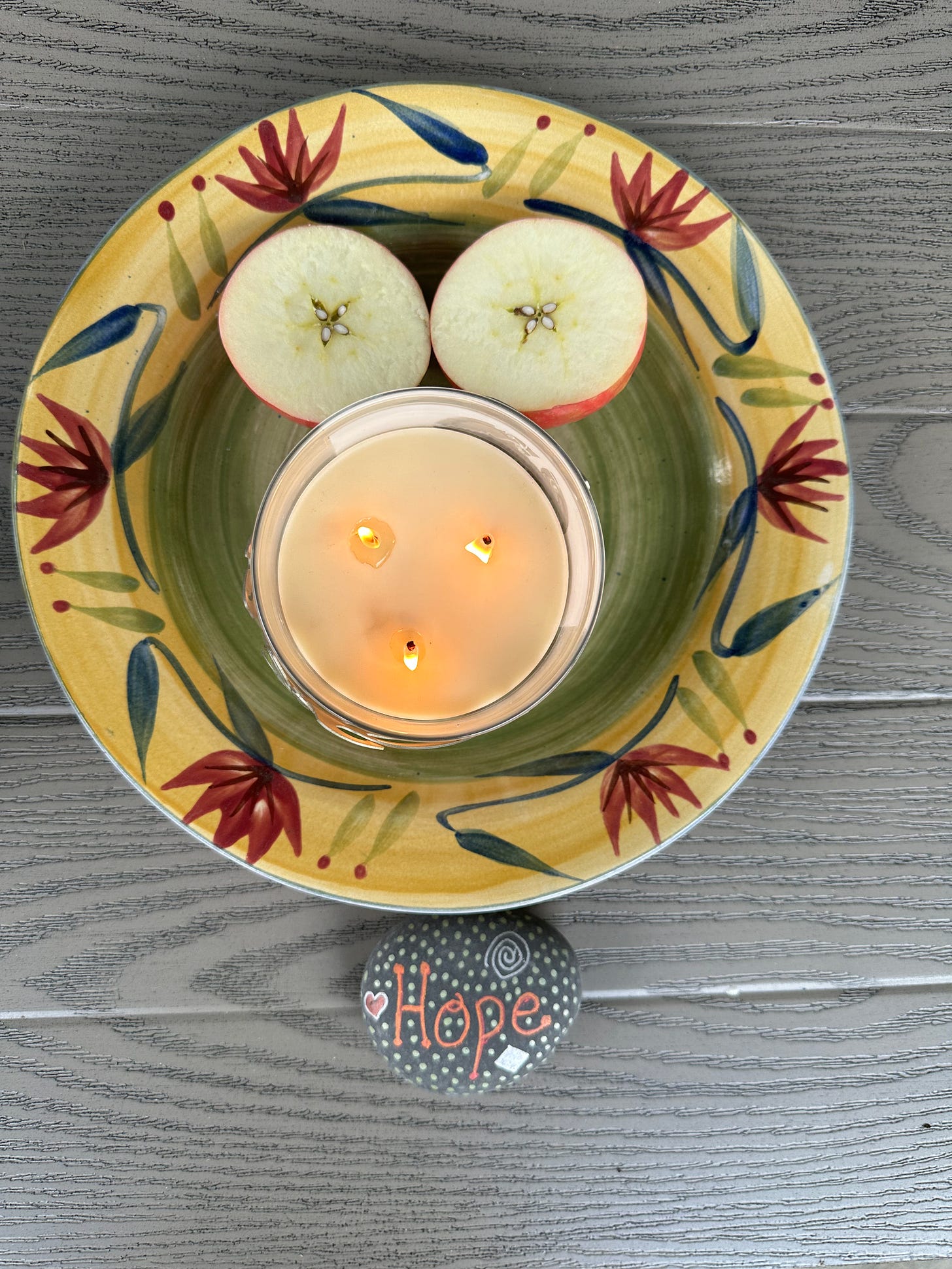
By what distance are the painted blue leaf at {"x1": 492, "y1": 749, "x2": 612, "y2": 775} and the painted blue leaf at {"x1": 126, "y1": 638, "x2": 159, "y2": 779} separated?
0.55 feet

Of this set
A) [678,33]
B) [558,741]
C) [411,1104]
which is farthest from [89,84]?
[411,1104]

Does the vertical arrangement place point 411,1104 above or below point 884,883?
below

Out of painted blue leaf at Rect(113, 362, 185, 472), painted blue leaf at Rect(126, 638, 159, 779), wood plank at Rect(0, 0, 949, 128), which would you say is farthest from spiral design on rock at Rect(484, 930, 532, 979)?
wood plank at Rect(0, 0, 949, 128)

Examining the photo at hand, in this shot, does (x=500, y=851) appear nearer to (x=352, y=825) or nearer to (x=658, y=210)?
(x=352, y=825)

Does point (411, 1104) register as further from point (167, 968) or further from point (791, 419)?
point (791, 419)

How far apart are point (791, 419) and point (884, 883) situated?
288mm

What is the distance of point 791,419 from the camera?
415 millimetres

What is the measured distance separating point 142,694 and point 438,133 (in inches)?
11.7

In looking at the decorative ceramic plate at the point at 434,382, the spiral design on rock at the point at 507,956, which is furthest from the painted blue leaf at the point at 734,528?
the spiral design on rock at the point at 507,956

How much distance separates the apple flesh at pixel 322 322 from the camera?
0.41 m

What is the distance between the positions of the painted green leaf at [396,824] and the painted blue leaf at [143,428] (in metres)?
0.21

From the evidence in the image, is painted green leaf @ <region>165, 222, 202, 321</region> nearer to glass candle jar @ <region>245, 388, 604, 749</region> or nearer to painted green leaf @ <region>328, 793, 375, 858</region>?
glass candle jar @ <region>245, 388, 604, 749</region>

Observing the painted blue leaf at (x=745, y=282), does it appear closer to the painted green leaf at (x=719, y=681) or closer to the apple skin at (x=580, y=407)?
the apple skin at (x=580, y=407)

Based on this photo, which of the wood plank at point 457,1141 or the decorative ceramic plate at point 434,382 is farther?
the wood plank at point 457,1141
